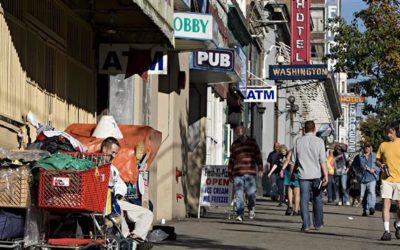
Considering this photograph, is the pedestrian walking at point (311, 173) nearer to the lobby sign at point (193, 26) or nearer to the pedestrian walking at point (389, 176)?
the pedestrian walking at point (389, 176)

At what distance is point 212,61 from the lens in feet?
68.4

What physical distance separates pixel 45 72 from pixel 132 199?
2.06m

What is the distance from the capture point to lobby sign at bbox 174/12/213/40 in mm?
15570

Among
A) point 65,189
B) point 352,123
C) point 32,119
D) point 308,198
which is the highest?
point 352,123

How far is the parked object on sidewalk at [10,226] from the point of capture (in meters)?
9.31

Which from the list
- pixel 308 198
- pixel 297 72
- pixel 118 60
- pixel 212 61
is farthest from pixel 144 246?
pixel 297 72

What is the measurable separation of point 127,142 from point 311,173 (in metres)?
4.16

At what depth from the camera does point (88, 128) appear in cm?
1355

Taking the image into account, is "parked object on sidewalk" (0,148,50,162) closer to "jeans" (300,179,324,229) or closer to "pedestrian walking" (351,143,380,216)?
"jeans" (300,179,324,229)

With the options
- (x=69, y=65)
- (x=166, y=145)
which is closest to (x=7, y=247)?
(x=69, y=65)

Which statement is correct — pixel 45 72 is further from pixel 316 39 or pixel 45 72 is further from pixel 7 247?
pixel 316 39

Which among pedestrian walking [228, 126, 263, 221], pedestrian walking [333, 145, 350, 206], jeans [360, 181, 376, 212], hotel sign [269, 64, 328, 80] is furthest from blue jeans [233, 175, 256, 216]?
hotel sign [269, 64, 328, 80]

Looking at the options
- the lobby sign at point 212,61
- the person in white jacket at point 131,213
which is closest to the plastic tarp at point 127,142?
the person in white jacket at point 131,213

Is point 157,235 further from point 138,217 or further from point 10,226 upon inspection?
point 10,226
